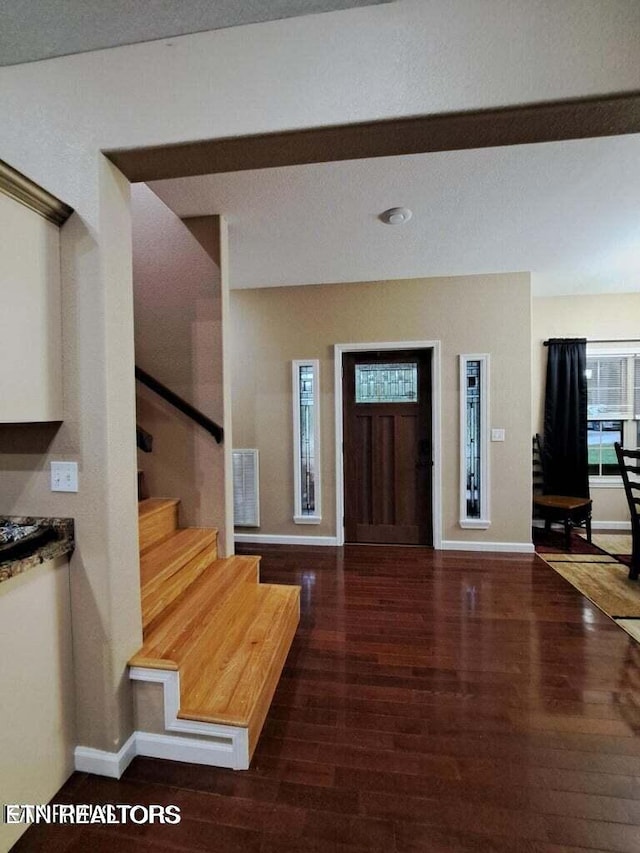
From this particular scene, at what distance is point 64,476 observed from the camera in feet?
4.53

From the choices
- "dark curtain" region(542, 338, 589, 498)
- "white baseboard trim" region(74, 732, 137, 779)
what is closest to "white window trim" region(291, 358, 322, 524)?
"white baseboard trim" region(74, 732, 137, 779)

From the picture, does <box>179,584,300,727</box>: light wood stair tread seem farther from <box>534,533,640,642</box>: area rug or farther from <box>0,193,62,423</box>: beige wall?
<box>534,533,640,642</box>: area rug

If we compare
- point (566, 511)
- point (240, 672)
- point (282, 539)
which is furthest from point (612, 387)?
point (240, 672)

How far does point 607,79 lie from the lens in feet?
3.59

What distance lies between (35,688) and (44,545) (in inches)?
19.2

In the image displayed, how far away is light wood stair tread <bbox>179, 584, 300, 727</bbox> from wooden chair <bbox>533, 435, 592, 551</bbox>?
323 cm

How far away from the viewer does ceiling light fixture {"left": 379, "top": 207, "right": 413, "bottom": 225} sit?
2.39 meters

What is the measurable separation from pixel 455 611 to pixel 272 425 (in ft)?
7.98

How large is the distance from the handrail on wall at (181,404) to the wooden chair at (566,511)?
141 inches

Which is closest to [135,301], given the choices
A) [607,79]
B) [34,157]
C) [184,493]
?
[34,157]

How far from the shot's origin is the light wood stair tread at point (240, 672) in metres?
1.42

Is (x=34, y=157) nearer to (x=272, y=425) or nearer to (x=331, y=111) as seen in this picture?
(x=331, y=111)

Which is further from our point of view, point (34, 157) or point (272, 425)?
point (272, 425)

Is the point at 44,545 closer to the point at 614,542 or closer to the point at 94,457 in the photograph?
the point at 94,457
